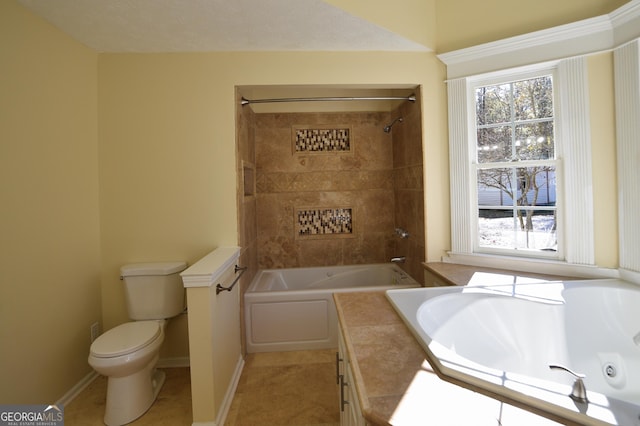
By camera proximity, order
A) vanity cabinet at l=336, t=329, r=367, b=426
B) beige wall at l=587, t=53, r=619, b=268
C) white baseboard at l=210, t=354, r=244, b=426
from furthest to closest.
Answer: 1. beige wall at l=587, t=53, r=619, b=268
2. white baseboard at l=210, t=354, r=244, b=426
3. vanity cabinet at l=336, t=329, r=367, b=426

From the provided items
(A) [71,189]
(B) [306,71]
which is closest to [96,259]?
(A) [71,189]

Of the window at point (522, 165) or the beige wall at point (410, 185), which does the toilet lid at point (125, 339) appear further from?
the window at point (522, 165)

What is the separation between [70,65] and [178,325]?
2.04m

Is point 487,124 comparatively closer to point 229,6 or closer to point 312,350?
point 229,6

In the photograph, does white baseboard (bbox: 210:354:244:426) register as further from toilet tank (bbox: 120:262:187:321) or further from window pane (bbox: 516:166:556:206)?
window pane (bbox: 516:166:556:206)

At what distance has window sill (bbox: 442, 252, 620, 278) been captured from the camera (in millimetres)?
1751

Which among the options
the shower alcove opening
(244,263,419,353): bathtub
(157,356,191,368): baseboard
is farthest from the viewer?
the shower alcove opening

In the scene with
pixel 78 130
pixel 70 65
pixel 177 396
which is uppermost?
pixel 70 65

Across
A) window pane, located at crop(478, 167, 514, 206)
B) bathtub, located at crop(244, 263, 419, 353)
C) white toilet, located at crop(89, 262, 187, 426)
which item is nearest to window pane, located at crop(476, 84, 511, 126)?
window pane, located at crop(478, 167, 514, 206)

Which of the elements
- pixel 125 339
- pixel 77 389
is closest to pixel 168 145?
pixel 125 339

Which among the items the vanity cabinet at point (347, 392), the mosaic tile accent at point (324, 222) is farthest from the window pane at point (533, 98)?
the vanity cabinet at point (347, 392)

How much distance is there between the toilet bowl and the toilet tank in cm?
19

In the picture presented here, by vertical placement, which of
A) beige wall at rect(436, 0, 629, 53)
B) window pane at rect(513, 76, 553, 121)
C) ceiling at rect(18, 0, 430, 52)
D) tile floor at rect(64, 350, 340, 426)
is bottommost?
tile floor at rect(64, 350, 340, 426)

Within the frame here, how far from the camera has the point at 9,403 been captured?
145 centimetres
